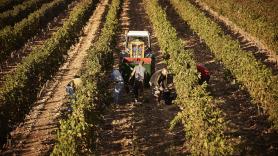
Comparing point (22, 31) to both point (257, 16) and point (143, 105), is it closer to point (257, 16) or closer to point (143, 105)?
point (143, 105)

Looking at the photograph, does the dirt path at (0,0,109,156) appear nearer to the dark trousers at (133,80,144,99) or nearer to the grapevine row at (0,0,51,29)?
the dark trousers at (133,80,144,99)

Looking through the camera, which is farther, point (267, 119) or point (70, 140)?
point (267, 119)

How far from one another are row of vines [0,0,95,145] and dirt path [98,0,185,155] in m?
2.94

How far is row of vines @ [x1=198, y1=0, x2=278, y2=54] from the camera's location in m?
21.0

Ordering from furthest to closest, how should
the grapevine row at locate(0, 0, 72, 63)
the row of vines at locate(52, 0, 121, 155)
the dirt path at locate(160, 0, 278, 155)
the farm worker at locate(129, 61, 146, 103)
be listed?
the grapevine row at locate(0, 0, 72, 63)
the farm worker at locate(129, 61, 146, 103)
the dirt path at locate(160, 0, 278, 155)
the row of vines at locate(52, 0, 121, 155)

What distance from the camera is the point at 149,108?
13641 mm

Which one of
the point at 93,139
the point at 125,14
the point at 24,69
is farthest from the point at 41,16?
the point at 93,139

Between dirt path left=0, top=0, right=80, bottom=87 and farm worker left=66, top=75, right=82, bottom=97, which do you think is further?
dirt path left=0, top=0, right=80, bottom=87

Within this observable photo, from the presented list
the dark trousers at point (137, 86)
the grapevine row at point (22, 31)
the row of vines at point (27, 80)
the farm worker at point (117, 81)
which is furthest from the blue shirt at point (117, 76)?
the grapevine row at point (22, 31)

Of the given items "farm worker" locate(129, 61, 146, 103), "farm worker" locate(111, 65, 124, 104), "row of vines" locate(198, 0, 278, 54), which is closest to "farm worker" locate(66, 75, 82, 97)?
"farm worker" locate(111, 65, 124, 104)

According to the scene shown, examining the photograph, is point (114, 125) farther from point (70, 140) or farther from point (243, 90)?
point (243, 90)

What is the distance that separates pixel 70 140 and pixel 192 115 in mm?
3509

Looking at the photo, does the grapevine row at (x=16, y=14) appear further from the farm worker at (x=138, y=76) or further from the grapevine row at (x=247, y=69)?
the farm worker at (x=138, y=76)

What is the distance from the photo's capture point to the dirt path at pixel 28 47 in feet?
65.5
